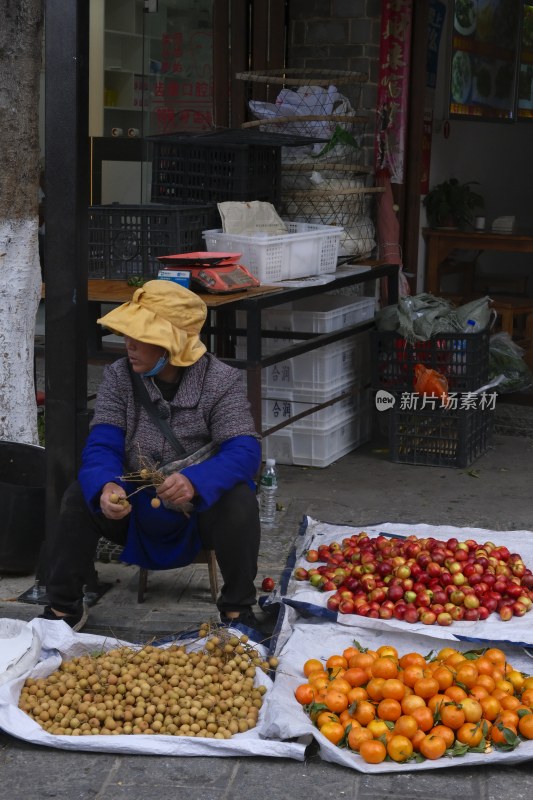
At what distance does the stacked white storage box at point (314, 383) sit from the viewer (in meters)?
6.37

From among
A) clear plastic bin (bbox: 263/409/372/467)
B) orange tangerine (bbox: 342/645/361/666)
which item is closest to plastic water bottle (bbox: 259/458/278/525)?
clear plastic bin (bbox: 263/409/372/467)

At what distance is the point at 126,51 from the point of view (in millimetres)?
7273

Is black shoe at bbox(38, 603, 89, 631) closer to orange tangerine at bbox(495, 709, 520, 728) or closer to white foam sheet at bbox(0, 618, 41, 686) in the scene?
white foam sheet at bbox(0, 618, 41, 686)

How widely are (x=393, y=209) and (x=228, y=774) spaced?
497cm

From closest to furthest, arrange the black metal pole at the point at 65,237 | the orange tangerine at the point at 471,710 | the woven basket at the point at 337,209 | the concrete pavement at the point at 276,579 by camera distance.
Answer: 1. the concrete pavement at the point at 276,579
2. the orange tangerine at the point at 471,710
3. the black metal pole at the point at 65,237
4. the woven basket at the point at 337,209

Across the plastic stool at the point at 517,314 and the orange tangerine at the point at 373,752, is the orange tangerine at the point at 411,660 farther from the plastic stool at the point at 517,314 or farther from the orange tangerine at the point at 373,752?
the plastic stool at the point at 517,314

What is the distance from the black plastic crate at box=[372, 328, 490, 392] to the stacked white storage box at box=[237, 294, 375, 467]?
8.8 inches

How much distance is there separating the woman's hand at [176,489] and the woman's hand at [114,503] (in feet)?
0.40

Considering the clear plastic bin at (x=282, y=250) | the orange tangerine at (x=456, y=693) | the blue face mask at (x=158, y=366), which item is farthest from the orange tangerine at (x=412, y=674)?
the clear plastic bin at (x=282, y=250)

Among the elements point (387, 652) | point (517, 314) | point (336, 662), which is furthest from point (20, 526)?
point (517, 314)

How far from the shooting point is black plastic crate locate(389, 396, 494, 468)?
6.49 meters

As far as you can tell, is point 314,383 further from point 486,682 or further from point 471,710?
point 471,710

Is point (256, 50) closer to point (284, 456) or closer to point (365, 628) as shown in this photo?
point (284, 456)

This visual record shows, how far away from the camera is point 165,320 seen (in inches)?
154
